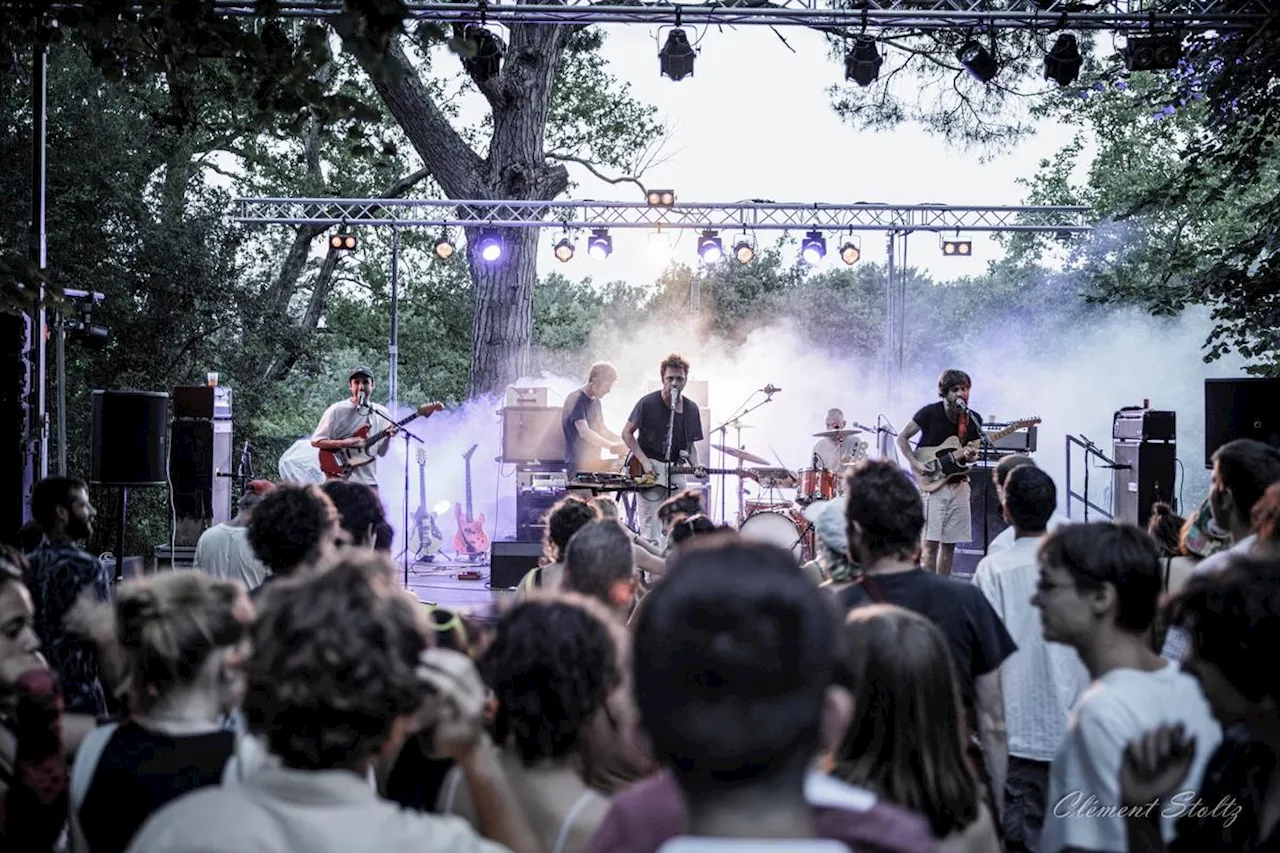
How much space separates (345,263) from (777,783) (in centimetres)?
2879

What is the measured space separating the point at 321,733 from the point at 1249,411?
9.29m

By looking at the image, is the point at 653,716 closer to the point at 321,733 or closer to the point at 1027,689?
the point at 321,733

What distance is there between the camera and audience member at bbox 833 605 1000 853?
2318 millimetres

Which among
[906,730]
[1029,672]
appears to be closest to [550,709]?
[906,730]

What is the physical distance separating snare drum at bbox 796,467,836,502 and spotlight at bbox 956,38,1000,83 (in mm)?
4086

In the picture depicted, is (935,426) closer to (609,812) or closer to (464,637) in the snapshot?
(464,637)

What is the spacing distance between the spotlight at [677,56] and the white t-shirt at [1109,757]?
9.42 metres

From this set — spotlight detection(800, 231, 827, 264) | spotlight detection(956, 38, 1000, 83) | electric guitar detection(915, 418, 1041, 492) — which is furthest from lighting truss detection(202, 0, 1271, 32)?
spotlight detection(800, 231, 827, 264)

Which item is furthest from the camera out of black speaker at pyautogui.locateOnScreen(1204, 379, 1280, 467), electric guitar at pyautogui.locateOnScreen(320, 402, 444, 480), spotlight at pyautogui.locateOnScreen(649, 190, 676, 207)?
spotlight at pyautogui.locateOnScreen(649, 190, 676, 207)

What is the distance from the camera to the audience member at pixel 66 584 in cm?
450

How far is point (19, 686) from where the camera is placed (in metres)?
2.51

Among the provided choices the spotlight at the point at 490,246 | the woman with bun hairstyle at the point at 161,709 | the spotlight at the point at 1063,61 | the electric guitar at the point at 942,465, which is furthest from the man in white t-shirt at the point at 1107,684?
the spotlight at the point at 490,246

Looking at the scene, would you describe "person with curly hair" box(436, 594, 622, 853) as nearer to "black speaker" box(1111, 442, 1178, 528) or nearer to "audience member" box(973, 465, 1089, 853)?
A: "audience member" box(973, 465, 1089, 853)

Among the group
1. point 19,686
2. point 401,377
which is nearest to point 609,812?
point 19,686
